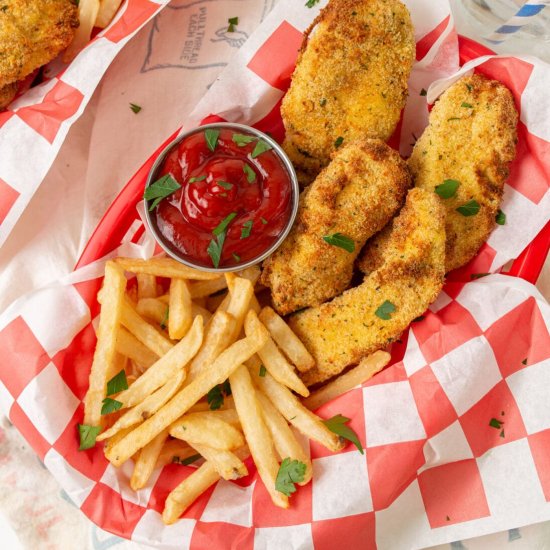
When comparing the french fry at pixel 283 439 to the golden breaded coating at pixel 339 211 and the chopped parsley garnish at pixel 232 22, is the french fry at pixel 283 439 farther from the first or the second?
the chopped parsley garnish at pixel 232 22

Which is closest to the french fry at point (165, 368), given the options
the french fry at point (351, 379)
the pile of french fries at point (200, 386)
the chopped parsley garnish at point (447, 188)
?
the pile of french fries at point (200, 386)

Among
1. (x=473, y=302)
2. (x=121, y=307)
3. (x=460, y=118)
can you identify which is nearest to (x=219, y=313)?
(x=121, y=307)

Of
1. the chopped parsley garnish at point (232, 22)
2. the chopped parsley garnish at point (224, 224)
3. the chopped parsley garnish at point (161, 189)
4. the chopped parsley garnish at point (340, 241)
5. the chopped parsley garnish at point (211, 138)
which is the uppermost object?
the chopped parsley garnish at point (232, 22)

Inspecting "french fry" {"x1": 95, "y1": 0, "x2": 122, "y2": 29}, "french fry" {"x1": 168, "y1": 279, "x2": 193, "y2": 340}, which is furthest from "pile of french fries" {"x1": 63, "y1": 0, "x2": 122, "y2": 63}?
"french fry" {"x1": 168, "y1": 279, "x2": 193, "y2": 340}

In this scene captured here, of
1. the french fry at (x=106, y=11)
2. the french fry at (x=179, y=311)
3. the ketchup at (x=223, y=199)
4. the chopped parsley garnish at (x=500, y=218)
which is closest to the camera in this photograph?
the ketchup at (x=223, y=199)

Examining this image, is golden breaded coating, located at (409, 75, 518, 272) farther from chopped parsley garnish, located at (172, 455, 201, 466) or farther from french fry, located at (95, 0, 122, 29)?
french fry, located at (95, 0, 122, 29)
